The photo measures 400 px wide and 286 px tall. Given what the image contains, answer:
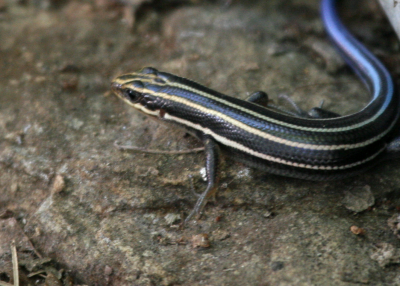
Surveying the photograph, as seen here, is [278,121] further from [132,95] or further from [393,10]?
[393,10]

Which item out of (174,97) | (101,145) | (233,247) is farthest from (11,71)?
(233,247)

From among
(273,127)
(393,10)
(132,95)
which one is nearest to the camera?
(273,127)

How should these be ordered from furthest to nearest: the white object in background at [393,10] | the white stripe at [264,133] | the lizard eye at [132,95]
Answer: the white object in background at [393,10] < the lizard eye at [132,95] < the white stripe at [264,133]

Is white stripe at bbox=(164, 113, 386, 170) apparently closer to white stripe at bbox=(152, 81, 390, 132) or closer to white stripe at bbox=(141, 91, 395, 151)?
white stripe at bbox=(141, 91, 395, 151)

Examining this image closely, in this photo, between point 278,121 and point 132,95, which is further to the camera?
point 132,95

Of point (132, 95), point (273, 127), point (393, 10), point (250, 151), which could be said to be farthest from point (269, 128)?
point (393, 10)

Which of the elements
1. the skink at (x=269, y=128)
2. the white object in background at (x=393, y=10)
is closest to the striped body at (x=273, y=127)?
the skink at (x=269, y=128)

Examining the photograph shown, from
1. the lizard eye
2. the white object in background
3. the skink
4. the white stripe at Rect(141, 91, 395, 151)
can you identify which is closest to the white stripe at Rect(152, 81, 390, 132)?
the skink

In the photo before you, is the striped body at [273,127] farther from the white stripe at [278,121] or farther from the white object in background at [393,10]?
the white object in background at [393,10]
